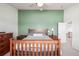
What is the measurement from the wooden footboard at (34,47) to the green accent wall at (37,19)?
5740 mm

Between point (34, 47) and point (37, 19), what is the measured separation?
599 centimetres

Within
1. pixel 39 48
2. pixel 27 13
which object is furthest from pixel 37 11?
pixel 39 48

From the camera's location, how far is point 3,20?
6.42m

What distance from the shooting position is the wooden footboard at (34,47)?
352cm

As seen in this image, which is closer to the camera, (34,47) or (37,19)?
(34,47)

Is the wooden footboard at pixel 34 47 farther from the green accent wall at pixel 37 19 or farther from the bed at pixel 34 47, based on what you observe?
the green accent wall at pixel 37 19

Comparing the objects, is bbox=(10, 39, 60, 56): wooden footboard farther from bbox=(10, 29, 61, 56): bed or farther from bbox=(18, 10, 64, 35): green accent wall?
bbox=(18, 10, 64, 35): green accent wall

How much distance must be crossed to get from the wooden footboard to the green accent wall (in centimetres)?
574

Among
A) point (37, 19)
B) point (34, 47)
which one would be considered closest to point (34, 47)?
point (34, 47)

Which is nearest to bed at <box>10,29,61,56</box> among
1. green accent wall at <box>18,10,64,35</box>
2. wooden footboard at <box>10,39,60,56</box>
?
wooden footboard at <box>10,39,60,56</box>

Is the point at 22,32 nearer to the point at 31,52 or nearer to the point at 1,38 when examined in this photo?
the point at 1,38

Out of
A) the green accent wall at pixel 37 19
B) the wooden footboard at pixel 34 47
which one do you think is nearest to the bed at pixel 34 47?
the wooden footboard at pixel 34 47

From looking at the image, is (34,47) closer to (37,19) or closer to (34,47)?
(34,47)

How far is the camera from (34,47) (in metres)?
3.68
